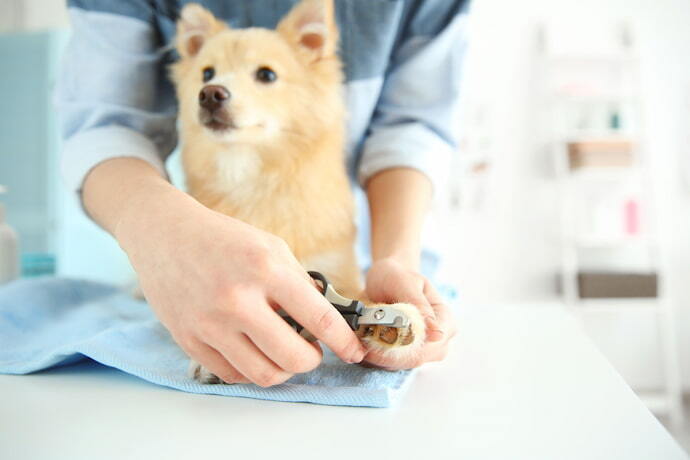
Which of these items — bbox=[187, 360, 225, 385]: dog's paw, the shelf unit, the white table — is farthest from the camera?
the shelf unit

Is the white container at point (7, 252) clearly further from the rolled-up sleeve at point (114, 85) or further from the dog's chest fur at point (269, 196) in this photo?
the dog's chest fur at point (269, 196)

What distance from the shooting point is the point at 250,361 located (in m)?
0.36

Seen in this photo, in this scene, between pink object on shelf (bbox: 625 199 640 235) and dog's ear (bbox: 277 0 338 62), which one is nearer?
dog's ear (bbox: 277 0 338 62)

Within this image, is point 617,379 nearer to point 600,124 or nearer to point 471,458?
point 471,458

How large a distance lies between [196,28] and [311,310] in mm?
291

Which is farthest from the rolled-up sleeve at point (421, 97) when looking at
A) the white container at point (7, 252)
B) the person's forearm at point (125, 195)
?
the white container at point (7, 252)

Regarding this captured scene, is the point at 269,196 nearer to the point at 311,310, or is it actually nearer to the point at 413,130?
the point at 311,310

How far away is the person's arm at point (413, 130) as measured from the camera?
1.99ft

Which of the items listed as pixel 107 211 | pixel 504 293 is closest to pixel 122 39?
pixel 107 211

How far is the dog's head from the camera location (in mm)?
427

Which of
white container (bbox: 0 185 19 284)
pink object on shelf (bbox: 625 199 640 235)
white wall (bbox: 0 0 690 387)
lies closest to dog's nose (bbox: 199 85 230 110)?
white container (bbox: 0 185 19 284)

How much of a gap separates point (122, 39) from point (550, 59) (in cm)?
218

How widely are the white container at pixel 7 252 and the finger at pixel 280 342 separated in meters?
0.59

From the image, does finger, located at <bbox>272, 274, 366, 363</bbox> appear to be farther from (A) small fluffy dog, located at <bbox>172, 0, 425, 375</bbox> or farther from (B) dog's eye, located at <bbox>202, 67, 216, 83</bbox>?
(B) dog's eye, located at <bbox>202, 67, 216, 83</bbox>
